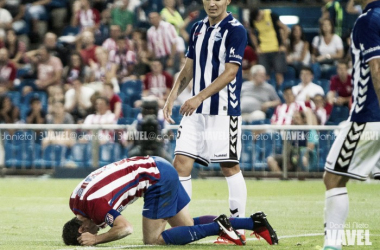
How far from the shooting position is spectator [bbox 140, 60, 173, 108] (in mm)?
18281

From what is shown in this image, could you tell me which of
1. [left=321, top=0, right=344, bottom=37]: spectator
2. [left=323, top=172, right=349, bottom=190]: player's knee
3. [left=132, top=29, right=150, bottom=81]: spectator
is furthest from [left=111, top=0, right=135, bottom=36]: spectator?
[left=323, top=172, right=349, bottom=190]: player's knee

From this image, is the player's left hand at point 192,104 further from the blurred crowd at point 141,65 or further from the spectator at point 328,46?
the spectator at point 328,46

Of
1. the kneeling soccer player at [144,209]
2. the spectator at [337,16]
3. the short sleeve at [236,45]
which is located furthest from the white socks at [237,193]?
the spectator at [337,16]

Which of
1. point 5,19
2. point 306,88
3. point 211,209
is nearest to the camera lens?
point 211,209

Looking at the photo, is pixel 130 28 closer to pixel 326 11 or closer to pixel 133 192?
pixel 326 11

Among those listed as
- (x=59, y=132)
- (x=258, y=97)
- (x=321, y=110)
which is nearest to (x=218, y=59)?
(x=321, y=110)

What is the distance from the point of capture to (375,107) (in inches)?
257

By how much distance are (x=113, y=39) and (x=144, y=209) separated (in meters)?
12.8

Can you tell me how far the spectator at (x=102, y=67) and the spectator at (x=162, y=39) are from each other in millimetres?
1047

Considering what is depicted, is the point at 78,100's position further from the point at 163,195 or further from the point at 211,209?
the point at 163,195

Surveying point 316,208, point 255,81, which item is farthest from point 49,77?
point 316,208

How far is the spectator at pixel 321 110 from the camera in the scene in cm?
1711

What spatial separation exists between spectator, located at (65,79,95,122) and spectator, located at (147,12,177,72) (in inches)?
72.0

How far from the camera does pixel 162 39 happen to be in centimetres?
1950
